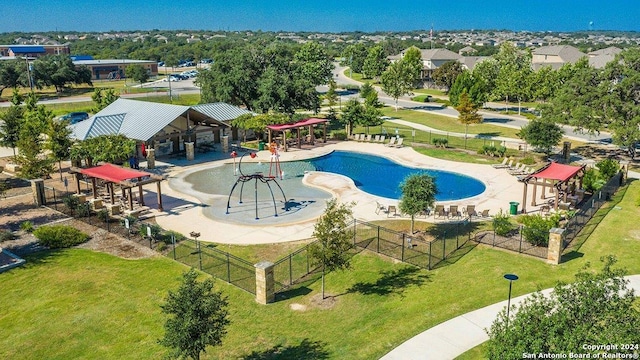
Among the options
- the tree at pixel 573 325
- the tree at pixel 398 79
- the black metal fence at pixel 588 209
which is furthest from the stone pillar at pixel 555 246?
the tree at pixel 398 79

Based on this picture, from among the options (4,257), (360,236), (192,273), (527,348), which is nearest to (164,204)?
(4,257)

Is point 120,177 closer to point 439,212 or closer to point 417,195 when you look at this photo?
point 417,195

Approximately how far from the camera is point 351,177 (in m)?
41.0

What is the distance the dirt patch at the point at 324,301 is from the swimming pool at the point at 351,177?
47.5 ft

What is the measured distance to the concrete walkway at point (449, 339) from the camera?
53.5ft

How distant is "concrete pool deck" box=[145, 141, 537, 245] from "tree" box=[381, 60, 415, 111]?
2735 cm

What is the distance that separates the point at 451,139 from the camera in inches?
2124

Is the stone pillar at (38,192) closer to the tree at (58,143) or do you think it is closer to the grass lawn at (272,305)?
the tree at (58,143)

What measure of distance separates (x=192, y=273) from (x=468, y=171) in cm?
3091

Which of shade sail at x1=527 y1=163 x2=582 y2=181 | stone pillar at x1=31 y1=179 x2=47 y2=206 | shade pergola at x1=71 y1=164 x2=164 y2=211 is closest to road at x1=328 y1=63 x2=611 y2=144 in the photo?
shade sail at x1=527 y1=163 x2=582 y2=181

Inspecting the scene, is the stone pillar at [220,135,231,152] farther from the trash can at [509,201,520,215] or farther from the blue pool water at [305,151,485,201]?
the trash can at [509,201,520,215]

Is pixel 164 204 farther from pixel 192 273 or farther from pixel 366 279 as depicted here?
pixel 192 273

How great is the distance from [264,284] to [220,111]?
112 feet

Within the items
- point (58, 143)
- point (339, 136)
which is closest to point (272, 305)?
point (58, 143)
